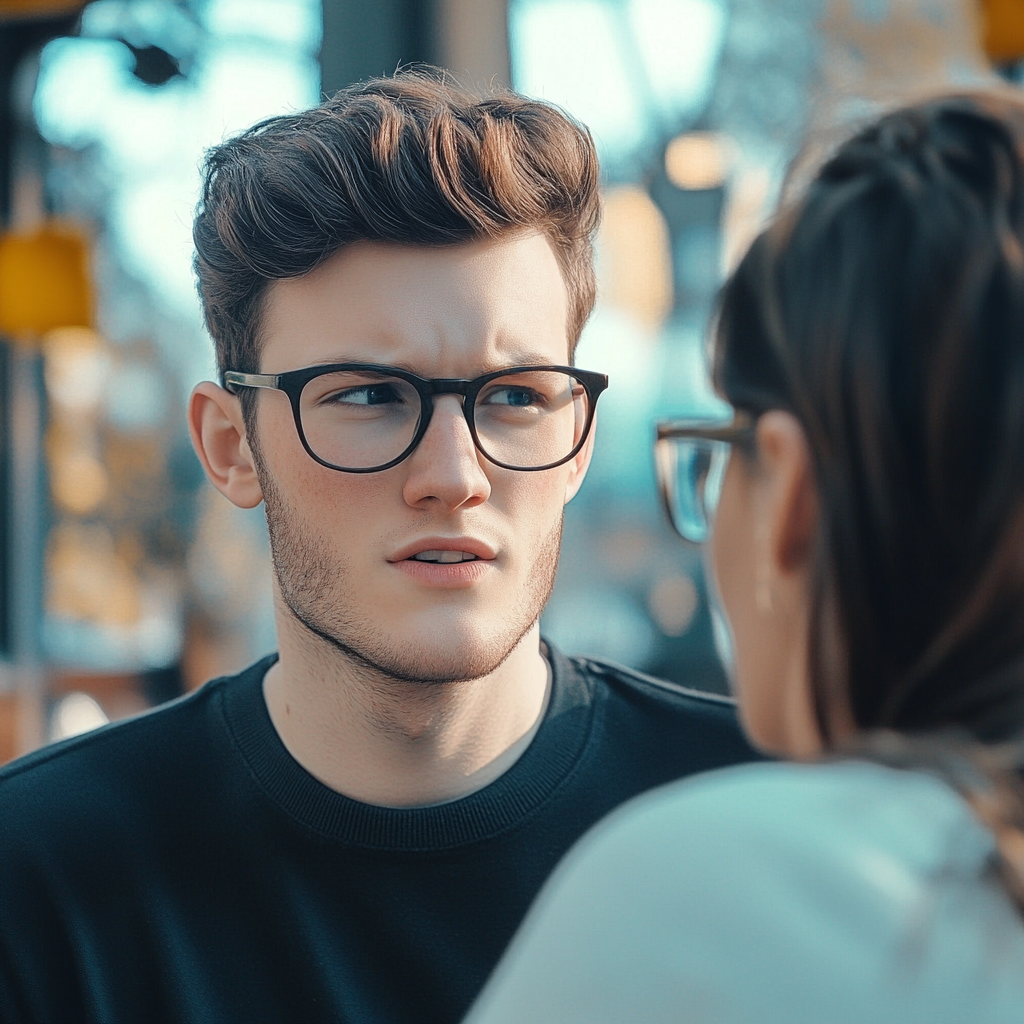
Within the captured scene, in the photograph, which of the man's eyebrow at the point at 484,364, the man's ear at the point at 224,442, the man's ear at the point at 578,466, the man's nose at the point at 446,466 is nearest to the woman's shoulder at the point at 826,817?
the man's nose at the point at 446,466

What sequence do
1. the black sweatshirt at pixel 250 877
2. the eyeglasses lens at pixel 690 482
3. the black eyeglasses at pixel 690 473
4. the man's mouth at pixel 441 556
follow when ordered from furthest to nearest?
1. the man's mouth at pixel 441 556
2. the black sweatshirt at pixel 250 877
3. the eyeglasses lens at pixel 690 482
4. the black eyeglasses at pixel 690 473

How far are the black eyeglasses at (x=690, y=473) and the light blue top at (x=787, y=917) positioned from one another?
42 centimetres

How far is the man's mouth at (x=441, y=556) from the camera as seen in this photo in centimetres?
171

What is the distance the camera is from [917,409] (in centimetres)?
90

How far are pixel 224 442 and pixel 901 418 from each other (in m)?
1.30

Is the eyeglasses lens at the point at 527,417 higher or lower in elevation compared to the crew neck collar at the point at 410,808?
higher

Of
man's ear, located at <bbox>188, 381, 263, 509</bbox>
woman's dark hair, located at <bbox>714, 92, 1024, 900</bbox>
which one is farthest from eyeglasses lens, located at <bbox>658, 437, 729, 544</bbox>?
man's ear, located at <bbox>188, 381, 263, 509</bbox>

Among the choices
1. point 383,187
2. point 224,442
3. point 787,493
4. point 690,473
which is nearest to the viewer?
point 787,493

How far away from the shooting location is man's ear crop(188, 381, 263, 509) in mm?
1932

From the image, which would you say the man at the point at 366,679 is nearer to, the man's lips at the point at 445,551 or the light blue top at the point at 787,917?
the man's lips at the point at 445,551

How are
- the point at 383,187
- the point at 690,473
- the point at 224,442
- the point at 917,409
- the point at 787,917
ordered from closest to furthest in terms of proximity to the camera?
the point at 787,917 < the point at 917,409 < the point at 690,473 < the point at 383,187 < the point at 224,442

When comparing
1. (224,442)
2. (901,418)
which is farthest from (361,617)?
(901,418)

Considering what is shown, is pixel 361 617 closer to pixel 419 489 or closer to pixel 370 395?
pixel 419 489

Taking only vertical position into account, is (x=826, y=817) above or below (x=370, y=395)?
below
